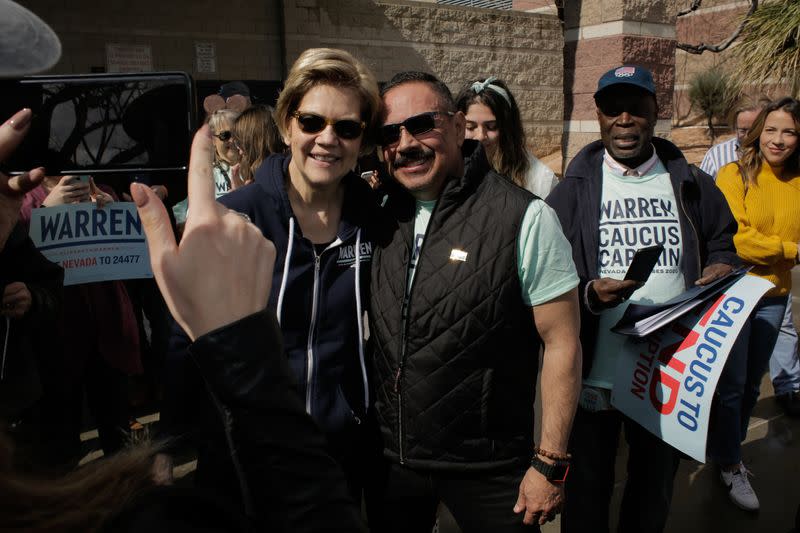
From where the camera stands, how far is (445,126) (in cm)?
190

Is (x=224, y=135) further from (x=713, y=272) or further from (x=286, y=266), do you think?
(x=713, y=272)

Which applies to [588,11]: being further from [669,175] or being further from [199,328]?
[199,328]

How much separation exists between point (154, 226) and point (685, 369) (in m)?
2.01

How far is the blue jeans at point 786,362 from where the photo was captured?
405cm

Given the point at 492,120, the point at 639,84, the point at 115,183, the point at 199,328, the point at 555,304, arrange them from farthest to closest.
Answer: the point at 115,183
the point at 492,120
the point at 639,84
the point at 555,304
the point at 199,328

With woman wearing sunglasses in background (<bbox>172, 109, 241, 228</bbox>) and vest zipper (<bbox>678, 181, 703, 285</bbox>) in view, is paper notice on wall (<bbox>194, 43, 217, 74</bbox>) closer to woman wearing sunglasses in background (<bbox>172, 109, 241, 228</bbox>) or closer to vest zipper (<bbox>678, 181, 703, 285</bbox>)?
woman wearing sunglasses in background (<bbox>172, 109, 241, 228</bbox>)

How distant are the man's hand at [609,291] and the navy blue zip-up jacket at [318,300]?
876 mm

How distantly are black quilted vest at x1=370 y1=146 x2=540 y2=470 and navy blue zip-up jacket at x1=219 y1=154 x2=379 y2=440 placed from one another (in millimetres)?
88

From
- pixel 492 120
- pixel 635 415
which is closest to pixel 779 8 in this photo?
pixel 492 120

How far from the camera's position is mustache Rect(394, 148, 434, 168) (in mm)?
1873

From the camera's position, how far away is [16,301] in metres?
2.16

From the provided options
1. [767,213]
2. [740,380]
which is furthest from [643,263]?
[767,213]

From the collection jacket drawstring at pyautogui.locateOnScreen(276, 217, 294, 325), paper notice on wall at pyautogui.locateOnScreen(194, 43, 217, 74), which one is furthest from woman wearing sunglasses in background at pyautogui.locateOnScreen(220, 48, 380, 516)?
paper notice on wall at pyautogui.locateOnScreen(194, 43, 217, 74)

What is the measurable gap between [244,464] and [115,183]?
2952 millimetres
